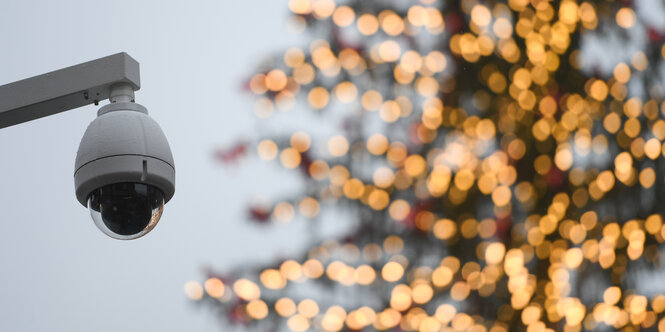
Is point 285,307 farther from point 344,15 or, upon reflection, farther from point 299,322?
point 344,15

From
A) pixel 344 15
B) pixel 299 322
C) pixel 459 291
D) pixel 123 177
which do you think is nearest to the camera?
pixel 123 177

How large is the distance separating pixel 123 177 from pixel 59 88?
13 centimetres

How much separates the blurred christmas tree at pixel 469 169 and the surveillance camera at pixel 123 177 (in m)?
1.73

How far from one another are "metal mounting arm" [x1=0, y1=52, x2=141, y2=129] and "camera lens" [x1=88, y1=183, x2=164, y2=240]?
0.38 ft

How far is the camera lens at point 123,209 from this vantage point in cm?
111

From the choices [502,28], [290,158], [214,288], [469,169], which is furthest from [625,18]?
[214,288]

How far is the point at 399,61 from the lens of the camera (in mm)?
3023

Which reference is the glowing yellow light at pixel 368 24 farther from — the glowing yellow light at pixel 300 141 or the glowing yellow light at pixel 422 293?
the glowing yellow light at pixel 422 293

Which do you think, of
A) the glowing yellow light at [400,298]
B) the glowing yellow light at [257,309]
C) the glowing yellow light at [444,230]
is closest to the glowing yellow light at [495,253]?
the glowing yellow light at [444,230]

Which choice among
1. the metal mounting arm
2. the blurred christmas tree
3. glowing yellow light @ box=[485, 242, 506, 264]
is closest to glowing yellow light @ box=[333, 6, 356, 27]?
the blurred christmas tree

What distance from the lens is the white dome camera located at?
1108 mm

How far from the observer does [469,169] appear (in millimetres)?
2855

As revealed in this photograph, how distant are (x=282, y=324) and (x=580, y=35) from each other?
128cm

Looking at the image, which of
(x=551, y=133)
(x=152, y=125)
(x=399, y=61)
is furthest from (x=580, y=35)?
(x=152, y=125)
